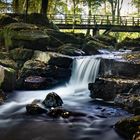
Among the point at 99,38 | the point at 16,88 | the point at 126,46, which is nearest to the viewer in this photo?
the point at 16,88

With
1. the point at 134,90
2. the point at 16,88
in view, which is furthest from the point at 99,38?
the point at 134,90

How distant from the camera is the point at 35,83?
17203mm

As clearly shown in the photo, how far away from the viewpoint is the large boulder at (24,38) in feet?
68.5

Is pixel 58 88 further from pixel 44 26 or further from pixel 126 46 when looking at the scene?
pixel 126 46

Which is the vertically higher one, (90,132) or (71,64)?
(71,64)

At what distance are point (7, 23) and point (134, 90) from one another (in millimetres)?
14351

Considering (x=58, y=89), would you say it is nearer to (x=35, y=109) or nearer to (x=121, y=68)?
(x=121, y=68)

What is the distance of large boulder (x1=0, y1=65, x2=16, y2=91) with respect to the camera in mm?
15742

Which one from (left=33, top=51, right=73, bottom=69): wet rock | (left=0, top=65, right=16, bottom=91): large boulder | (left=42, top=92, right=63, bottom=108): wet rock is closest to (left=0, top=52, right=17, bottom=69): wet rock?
(left=33, top=51, right=73, bottom=69): wet rock

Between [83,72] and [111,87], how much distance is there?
4633mm

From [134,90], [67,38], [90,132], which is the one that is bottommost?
[90,132]

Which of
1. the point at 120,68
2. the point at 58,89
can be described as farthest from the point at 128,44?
the point at 120,68

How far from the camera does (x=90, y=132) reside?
10406 millimetres

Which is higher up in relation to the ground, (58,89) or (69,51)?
(69,51)
